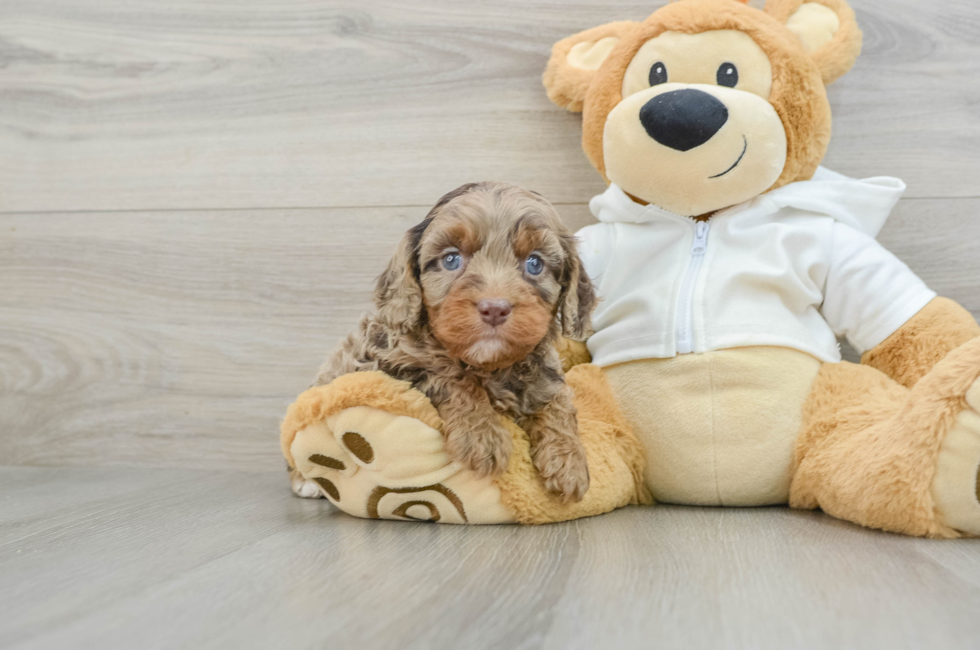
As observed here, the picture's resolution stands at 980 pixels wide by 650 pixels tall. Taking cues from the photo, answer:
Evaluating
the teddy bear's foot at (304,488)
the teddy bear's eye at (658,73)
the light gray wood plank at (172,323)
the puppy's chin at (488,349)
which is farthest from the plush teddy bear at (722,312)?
the light gray wood plank at (172,323)

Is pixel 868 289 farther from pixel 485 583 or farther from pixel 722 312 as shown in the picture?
pixel 485 583

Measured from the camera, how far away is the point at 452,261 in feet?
3.76

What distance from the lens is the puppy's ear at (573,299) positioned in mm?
1208

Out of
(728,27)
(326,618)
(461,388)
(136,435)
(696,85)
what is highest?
(728,27)

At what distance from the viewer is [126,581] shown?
0.95 m

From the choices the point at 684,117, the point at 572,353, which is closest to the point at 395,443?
the point at 572,353

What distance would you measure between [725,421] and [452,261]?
22.4 inches

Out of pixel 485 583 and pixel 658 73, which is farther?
pixel 658 73

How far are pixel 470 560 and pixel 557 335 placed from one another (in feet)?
1.37

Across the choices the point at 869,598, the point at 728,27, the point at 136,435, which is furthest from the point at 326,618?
the point at 136,435

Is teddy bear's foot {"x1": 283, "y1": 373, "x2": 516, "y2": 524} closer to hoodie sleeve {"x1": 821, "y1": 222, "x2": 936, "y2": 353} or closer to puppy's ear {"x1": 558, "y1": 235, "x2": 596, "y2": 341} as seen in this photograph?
puppy's ear {"x1": 558, "y1": 235, "x2": 596, "y2": 341}

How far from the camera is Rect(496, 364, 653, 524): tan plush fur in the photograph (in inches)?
46.6

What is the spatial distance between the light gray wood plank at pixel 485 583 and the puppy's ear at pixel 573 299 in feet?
1.06

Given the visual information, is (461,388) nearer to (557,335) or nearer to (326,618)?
(557,335)
